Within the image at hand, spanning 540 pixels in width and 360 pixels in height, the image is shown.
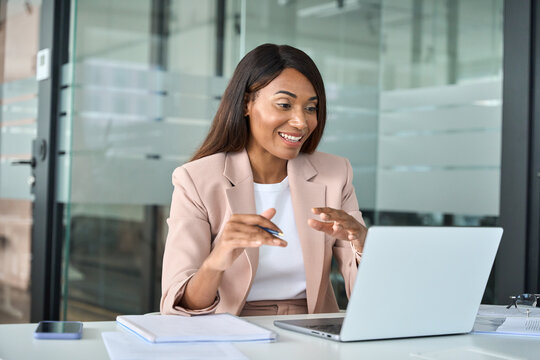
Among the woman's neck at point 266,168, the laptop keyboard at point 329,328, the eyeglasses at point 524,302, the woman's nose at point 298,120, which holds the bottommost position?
the laptop keyboard at point 329,328

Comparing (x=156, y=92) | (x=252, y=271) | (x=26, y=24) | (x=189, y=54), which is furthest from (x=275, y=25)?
(x=252, y=271)

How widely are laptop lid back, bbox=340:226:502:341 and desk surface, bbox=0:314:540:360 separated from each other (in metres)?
0.03

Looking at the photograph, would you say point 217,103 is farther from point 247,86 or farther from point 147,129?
point 247,86

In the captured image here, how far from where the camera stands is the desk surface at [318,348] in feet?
4.13

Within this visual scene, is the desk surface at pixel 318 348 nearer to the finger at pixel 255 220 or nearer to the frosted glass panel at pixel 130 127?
the finger at pixel 255 220

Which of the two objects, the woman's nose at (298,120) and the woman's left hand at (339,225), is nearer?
the woman's left hand at (339,225)

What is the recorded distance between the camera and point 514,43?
318 cm

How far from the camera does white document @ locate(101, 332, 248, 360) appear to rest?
3.96ft

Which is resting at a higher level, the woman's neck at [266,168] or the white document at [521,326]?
the woman's neck at [266,168]

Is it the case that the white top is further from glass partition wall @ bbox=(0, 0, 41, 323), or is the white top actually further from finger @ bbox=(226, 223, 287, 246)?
glass partition wall @ bbox=(0, 0, 41, 323)

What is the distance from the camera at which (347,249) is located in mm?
2264

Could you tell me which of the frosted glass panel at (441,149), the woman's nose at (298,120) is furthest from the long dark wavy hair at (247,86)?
the frosted glass panel at (441,149)

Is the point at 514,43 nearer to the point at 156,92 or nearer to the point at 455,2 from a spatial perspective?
the point at 455,2

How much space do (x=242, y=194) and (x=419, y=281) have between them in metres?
0.84
